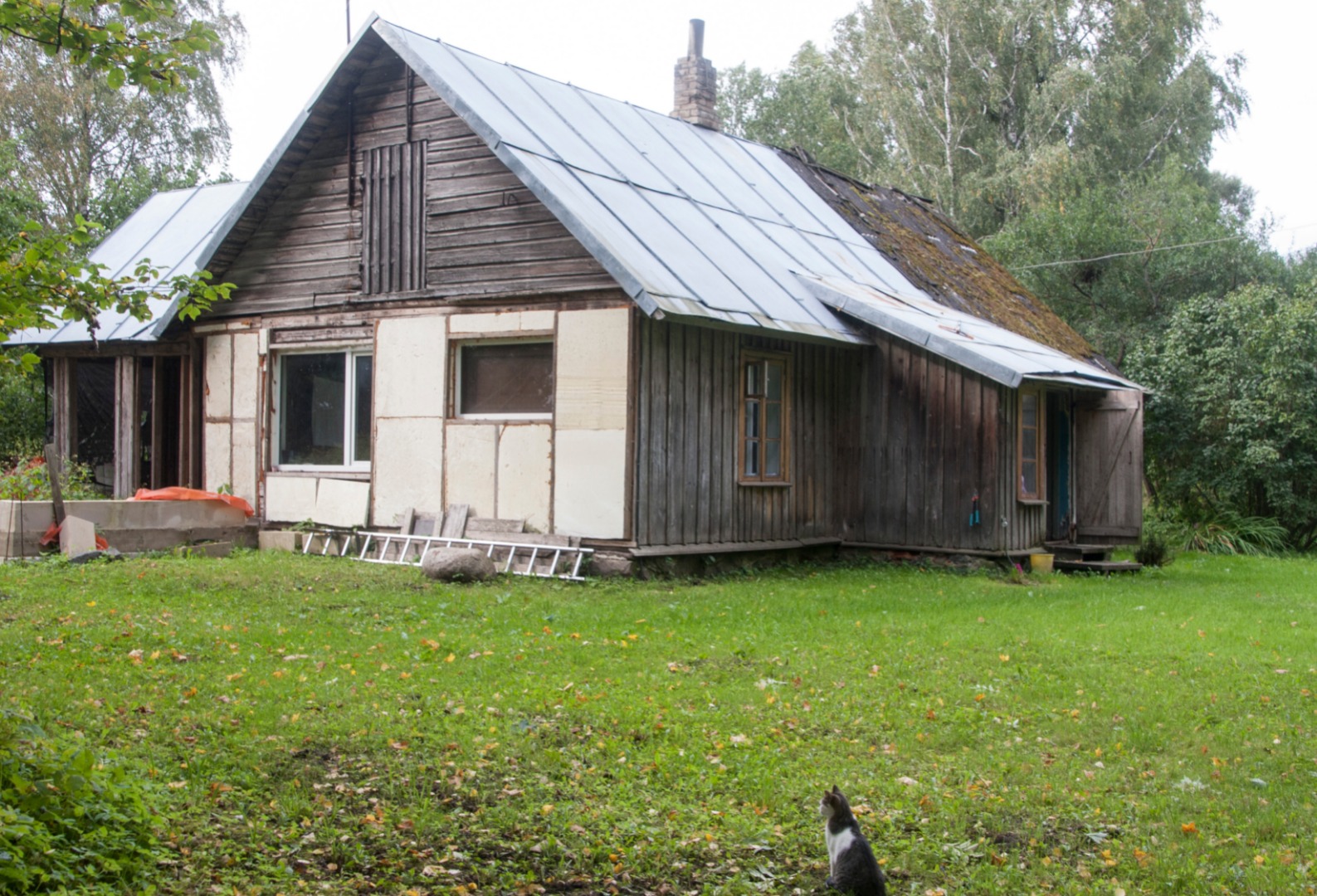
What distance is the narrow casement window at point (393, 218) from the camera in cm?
1430

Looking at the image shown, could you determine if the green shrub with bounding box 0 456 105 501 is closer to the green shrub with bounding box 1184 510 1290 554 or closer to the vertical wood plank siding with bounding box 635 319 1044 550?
the vertical wood plank siding with bounding box 635 319 1044 550

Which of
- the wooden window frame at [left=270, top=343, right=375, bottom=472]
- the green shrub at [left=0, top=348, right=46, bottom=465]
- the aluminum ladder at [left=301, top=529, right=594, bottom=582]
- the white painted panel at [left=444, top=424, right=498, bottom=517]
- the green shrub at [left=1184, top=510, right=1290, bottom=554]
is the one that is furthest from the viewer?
the green shrub at [left=1184, top=510, right=1290, bottom=554]

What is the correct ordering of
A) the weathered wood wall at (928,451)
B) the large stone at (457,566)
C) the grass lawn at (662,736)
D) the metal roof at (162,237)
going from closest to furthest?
the grass lawn at (662,736) → the large stone at (457,566) → the weathered wood wall at (928,451) → the metal roof at (162,237)

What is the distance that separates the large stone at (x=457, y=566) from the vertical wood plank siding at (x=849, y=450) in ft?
6.40

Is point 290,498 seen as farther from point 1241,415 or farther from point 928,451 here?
point 1241,415

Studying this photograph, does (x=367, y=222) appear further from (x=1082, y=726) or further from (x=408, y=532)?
(x=1082, y=726)

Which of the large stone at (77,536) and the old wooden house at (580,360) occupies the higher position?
the old wooden house at (580,360)

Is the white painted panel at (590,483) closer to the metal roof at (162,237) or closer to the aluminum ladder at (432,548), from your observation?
the aluminum ladder at (432,548)

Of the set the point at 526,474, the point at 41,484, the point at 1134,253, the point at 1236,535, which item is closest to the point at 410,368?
the point at 526,474

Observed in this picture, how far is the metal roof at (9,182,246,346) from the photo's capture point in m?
17.3

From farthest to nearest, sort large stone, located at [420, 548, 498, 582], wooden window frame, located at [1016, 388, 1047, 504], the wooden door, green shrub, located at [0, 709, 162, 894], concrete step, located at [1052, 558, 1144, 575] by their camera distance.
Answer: the wooden door
concrete step, located at [1052, 558, 1144, 575]
wooden window frame, located at [1016, 388, 1047, 504]
large stone, located at [420, 548, 498, 582]
green shrub, located at [0, 709, 162, 894]

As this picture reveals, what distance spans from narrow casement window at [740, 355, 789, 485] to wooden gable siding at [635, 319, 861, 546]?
Result: 129 mm

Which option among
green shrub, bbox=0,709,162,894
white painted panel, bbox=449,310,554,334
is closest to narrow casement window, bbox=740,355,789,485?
white painted panel, bbox=449,310,554,334

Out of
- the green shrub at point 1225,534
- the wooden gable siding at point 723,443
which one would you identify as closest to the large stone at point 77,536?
the wooden gable siding at point 723,443
